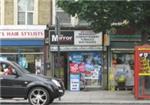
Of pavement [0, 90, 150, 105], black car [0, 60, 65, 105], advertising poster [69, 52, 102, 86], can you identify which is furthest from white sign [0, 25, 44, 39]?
black car [0, 60, 65, 105]

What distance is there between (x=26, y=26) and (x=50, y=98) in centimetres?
1016

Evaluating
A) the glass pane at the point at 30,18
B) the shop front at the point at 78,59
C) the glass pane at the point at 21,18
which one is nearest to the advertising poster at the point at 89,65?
the shop front at the point at 78,59

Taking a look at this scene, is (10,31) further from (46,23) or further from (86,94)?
(86,94)

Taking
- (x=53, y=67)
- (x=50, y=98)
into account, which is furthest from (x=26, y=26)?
(x=50, y=98)

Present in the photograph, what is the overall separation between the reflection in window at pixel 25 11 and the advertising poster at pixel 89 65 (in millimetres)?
3071

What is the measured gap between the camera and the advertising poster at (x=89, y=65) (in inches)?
1148

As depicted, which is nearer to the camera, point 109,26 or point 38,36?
point 109,26

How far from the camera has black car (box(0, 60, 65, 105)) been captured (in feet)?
62.8

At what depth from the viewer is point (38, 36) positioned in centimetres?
2884

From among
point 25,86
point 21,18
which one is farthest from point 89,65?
point 25,86

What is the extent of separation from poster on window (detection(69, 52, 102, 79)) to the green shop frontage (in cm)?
75

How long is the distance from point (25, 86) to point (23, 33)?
32.8ft

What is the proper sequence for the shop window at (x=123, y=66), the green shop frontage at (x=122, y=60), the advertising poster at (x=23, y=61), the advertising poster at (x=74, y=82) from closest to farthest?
the green shop frontage at (x=122, y=60) < the advertising poster at (x=74, y=82) < the shop window at (x=123, y=66) < the advertising poster at (x=23, y=61)

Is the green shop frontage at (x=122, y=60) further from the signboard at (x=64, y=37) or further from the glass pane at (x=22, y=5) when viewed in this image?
the glass pane at (x=22, y=5)
